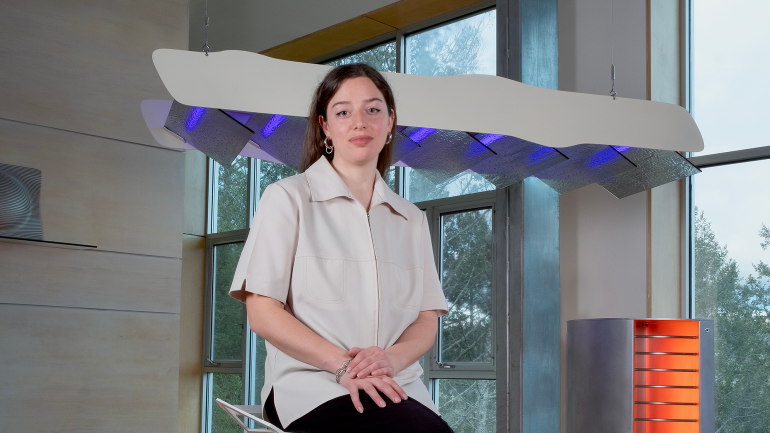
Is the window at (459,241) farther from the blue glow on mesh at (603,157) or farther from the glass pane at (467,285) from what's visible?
the blue glow on mesh at (603,157)

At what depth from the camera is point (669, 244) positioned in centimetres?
429

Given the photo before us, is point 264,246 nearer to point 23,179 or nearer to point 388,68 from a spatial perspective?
point 23,179

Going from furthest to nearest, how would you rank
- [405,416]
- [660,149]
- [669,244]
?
[669,244]
[660,149]
[405,416]

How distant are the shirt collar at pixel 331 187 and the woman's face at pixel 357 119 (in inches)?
2.1

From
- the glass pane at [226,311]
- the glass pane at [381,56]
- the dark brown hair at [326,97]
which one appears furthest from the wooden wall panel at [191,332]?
the dark brown hair at [326,97]

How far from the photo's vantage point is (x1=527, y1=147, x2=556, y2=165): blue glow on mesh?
346cm

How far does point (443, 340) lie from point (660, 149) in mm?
2397

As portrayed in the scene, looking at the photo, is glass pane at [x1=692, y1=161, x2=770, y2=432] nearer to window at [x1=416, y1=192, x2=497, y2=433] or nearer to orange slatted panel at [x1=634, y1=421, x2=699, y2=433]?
orange slatted panel at [x1=634, y1=421, x2=699, y2=433]

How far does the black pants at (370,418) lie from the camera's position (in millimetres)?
1326

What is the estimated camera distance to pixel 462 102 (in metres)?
3.22

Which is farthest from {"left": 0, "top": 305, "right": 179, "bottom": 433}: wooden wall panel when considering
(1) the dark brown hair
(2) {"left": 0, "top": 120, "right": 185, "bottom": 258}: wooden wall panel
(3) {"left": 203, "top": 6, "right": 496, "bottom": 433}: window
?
(1) the dark brown hair

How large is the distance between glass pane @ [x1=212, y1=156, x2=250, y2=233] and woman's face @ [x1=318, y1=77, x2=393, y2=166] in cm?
587

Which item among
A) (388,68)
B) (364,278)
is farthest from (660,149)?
(388,68)

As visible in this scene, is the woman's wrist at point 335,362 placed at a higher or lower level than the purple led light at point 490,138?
lower
